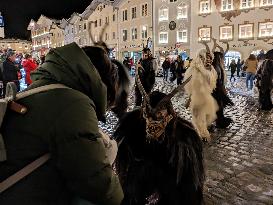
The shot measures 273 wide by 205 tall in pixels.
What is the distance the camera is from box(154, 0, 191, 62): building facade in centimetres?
3760

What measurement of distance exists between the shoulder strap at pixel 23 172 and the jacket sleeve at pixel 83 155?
2.5 inches

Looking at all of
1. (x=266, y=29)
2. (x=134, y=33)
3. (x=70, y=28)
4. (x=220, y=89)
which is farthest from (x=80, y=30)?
(x=220, y=89)

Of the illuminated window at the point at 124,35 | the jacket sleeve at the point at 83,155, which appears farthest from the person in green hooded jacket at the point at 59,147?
the illuminated window at the point at 124,35

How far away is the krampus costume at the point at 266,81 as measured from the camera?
35.5ft

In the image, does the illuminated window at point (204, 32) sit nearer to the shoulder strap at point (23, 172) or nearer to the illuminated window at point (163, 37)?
the illuminated window at point (163, 37)

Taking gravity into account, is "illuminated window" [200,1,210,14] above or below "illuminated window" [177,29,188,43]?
above

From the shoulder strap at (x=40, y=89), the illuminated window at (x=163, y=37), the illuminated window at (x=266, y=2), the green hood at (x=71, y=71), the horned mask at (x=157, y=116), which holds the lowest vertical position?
the horned mask at (x=157, y=116)

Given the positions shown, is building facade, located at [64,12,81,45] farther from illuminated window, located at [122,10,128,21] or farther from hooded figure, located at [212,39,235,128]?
hooded figure, located at [212,39,235,128]

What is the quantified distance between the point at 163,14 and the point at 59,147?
1547 inches

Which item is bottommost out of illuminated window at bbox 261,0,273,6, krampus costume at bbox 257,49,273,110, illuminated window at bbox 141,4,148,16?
krampus costume at bbox 257,49,273,110

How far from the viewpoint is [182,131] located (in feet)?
9.91

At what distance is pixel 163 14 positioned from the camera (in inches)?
1561

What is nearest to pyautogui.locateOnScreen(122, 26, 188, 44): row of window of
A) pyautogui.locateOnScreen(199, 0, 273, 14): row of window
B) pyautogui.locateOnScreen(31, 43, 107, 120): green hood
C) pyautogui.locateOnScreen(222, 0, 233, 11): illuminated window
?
pyautogui.locateOnScreen(199, 0, 273, 14): row of window

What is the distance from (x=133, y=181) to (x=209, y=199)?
1776 millimetres
